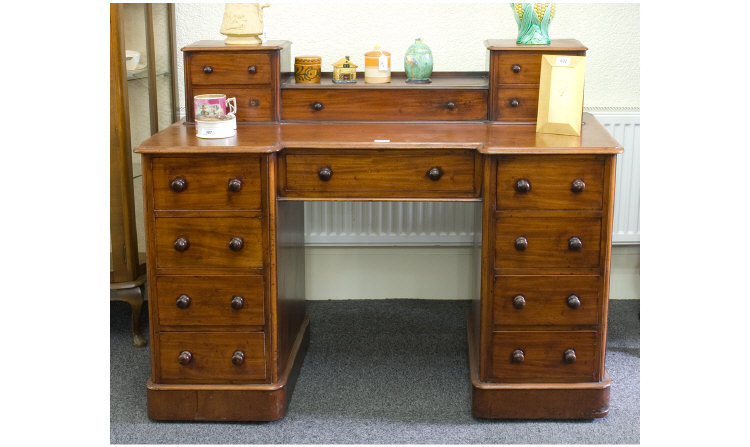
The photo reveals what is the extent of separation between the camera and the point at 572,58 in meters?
2.55

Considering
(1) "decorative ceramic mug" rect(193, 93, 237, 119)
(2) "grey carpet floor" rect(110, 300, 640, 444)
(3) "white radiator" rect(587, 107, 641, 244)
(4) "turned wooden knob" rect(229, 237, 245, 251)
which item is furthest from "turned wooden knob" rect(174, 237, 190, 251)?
(3) "white radiator" rect(587, 107, 641, 244)

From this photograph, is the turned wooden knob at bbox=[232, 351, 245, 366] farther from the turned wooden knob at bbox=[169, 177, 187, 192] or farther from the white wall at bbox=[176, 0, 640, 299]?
the white wall at bbox=[176, 0, 640, 299]

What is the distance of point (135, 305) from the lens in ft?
10.0

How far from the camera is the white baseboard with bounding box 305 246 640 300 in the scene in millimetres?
3521

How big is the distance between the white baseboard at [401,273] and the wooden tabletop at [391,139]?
866 mm

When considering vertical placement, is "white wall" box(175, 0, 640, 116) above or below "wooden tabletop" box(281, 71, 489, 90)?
above

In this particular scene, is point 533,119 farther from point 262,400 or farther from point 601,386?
point 262,400

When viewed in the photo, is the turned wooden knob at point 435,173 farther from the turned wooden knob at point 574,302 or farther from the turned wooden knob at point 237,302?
the turned wooden knob at point 237,302

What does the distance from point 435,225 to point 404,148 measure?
105 centimetres

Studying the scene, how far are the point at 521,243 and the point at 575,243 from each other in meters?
0.15

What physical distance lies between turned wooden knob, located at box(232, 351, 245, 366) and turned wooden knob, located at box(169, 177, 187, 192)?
1.68ft

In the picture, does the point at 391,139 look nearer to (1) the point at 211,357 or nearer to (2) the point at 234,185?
(2) the point at 234,185

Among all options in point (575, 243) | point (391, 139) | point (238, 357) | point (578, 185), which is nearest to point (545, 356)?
point (575, 243)

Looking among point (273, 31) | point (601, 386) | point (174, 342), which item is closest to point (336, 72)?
point (273, 31)
